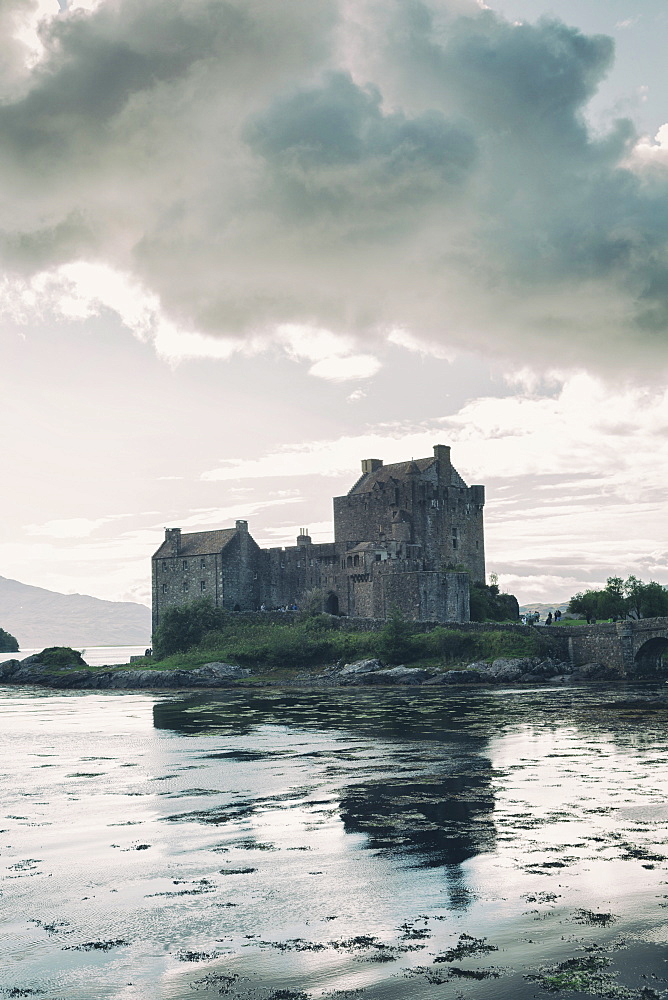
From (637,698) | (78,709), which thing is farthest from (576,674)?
(78,709)

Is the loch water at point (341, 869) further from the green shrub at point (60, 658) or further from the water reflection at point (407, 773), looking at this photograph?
the green shrub at point (60, 658)

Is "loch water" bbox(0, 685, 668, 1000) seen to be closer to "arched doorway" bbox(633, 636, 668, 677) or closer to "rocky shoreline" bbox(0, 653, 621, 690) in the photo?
"rocky shoreline" bbox(0, 653, 621, 690)

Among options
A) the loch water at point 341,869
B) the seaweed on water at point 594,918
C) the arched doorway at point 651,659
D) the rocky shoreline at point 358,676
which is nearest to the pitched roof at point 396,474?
the rocky shoreline at point 358,676

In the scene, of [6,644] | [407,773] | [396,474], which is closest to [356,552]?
[396,474]

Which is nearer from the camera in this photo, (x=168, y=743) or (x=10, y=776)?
(x=10, y=776)

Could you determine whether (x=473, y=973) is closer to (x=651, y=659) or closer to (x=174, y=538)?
(x=651, y=659)

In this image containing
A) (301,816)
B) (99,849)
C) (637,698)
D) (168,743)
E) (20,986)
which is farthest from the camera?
(637,698)

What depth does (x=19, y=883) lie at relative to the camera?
50.4 ft

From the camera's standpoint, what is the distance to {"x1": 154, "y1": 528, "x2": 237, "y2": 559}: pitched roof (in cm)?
9725

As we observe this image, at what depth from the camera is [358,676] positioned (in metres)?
74.0

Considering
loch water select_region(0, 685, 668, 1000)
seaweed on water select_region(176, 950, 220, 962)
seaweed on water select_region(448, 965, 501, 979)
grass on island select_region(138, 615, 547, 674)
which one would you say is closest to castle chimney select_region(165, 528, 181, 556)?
grass on island select_region(138, 615, 547, 674)

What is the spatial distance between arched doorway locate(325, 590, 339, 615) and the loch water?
190ft

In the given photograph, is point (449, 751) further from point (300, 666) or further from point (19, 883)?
point (300, 666)

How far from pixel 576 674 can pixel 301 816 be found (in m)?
57.6
